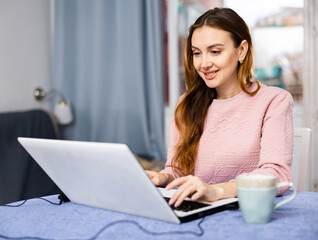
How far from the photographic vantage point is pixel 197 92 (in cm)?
161

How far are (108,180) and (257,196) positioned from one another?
12.0 inches

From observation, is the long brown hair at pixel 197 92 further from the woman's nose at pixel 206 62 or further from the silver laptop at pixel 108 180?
the silver laptop at pixel 108 180

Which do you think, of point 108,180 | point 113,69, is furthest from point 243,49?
point 113,69

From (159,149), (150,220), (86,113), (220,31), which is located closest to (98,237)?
(150,220)

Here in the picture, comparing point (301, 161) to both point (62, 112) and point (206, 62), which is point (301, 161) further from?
point (62, 112)

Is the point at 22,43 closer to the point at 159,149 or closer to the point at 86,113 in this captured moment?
the point at 86,113

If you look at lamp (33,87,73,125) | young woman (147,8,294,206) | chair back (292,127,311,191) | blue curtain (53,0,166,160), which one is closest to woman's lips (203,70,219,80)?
young woman (147,8,294,206)

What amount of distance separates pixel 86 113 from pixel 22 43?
0.67 m

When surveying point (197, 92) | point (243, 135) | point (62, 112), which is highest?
point (197, 92)

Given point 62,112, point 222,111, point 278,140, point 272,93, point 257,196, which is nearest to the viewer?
point 257,196

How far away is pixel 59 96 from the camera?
3.37 meters

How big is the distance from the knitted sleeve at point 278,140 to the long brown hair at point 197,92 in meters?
0.13

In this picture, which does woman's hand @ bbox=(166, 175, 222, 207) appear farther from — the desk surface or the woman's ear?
the woman's ear

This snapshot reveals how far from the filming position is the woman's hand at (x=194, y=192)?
1001 millimetres
